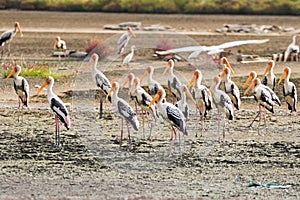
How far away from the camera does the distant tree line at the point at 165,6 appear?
1777 inches

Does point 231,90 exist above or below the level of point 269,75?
below

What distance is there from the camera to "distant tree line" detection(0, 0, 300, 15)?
148 ft

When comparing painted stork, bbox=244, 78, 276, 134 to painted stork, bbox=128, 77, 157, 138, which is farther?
painted stork, bbox=244, 78, 276, 134

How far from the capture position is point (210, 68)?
73.8ft

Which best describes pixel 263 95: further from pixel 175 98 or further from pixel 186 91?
pixel 186 91

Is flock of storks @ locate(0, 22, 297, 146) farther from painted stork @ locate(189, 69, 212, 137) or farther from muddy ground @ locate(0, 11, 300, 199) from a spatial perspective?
muddy ground @ locate(0, 11, 300, 199)

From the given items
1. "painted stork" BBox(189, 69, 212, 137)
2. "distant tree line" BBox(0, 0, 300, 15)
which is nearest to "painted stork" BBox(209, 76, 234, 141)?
"painted stork" BBox(189, 69, 212, 137)

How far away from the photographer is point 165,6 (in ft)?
151

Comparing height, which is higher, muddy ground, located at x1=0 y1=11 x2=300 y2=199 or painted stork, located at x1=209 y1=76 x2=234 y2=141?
painted stork, located at x1=209 y1=76 x2=234 y2=141

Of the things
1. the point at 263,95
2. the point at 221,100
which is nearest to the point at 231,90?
the point at 263,95

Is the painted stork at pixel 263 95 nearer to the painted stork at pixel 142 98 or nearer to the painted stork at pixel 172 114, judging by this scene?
the painted stork at pixel 142 98

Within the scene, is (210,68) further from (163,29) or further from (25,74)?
(163,29)

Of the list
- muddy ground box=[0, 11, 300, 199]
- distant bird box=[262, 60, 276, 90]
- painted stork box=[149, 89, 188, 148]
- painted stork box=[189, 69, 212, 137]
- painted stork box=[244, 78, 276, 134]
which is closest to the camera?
muddy ground box=[0, 11, 300, 199]

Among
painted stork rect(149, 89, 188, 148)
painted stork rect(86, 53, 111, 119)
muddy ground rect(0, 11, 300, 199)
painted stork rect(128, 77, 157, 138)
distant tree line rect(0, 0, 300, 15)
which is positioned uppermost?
distant tree line rect(0, 0, 300, 15)
